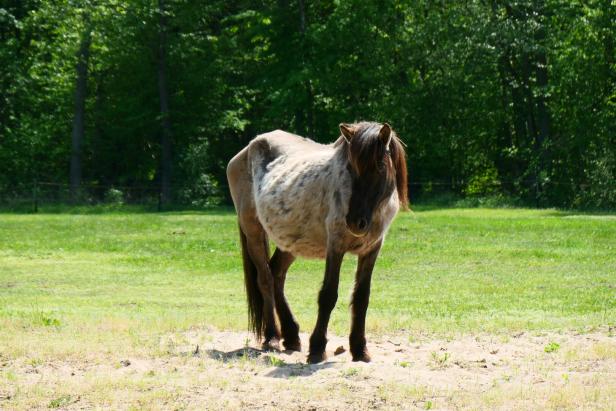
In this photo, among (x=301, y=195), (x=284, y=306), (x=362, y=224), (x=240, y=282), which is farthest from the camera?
(x=240, y=282)

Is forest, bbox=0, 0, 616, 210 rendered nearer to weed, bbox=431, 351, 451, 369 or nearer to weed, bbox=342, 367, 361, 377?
weed, bbox=431, 351, 451, 369

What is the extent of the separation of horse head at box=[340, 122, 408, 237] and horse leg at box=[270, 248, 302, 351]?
1884 mm

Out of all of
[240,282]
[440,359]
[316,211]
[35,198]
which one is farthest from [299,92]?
[440,359]

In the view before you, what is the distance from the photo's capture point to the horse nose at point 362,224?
8.16 metres

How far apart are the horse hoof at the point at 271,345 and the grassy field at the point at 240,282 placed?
1046mm

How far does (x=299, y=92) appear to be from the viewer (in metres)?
42.6

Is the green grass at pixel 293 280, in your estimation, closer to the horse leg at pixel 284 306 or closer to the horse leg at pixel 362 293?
the horse leg at pixel 284 306

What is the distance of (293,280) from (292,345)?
7134 millimetres

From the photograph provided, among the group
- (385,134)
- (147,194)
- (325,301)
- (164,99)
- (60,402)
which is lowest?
(60,402)

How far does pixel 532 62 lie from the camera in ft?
130

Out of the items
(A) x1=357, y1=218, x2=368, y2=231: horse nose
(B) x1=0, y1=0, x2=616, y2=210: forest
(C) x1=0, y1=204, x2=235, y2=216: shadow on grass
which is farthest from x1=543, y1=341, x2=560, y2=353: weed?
(C) x1=0, y1=204, x2=235, y2=216: shadow on grass

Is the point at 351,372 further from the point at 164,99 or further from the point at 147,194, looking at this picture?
the point at 164,99

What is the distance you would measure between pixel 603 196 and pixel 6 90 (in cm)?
2442

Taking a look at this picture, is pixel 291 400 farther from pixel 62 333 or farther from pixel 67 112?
pixel 67 112
